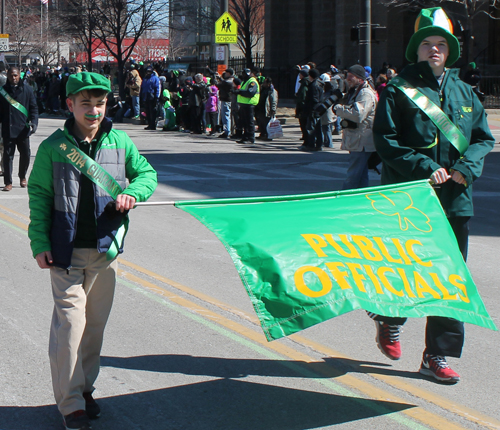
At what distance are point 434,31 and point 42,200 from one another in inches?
96.6

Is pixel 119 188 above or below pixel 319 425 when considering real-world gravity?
above

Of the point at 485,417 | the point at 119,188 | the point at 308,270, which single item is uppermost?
the point at 119,188

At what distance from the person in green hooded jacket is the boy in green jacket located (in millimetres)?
1639

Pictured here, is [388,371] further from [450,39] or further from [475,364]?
Result: [450,39]

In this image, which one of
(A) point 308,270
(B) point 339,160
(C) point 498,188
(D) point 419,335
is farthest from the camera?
(B) point 339,160

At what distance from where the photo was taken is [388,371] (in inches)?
185

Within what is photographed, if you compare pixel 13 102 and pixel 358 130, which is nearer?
pixel 358 130

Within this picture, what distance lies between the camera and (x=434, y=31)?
4527 millimetres

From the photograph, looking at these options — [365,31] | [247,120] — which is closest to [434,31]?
[365,31]

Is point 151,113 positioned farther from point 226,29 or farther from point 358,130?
point 358,130

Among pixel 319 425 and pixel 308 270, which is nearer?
pixel 308 270

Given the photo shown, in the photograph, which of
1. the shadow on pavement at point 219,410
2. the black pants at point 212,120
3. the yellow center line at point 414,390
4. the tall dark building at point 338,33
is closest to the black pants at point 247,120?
the black pants at point 212,120

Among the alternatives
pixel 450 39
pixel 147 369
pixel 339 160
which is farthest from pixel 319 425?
pixel 339 160

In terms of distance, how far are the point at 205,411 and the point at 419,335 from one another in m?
1.95
